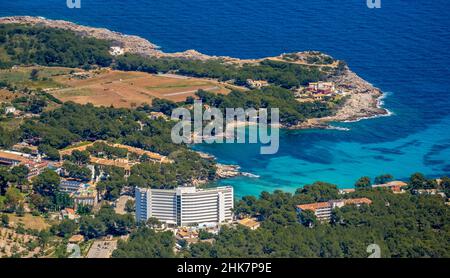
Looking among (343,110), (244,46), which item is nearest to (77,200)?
(343,110)

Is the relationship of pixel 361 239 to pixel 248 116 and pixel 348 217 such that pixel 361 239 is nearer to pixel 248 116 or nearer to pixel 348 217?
pixel 348 217

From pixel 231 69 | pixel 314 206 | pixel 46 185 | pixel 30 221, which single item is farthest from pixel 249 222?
pixel 231 69

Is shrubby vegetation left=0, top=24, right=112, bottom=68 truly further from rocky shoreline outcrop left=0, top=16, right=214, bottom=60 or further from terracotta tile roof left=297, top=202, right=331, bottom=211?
terracotta tile roof left=297, top=202, right=331, bottom=211

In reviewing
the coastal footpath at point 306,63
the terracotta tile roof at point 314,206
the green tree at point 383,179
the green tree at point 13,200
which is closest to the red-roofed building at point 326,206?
the terracotta tile roof at point 314,206

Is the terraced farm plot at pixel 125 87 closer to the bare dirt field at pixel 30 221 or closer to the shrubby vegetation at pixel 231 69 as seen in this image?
the shrubby vegetation at pixel 231 69

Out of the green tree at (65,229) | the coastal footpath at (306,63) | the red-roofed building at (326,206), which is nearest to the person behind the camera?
the green tree at (65,229)

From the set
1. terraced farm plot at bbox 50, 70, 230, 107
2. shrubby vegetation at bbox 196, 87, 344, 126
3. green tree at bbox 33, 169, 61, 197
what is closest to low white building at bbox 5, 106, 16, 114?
terraced farm plot at bbox 50, 70, 230, 107
